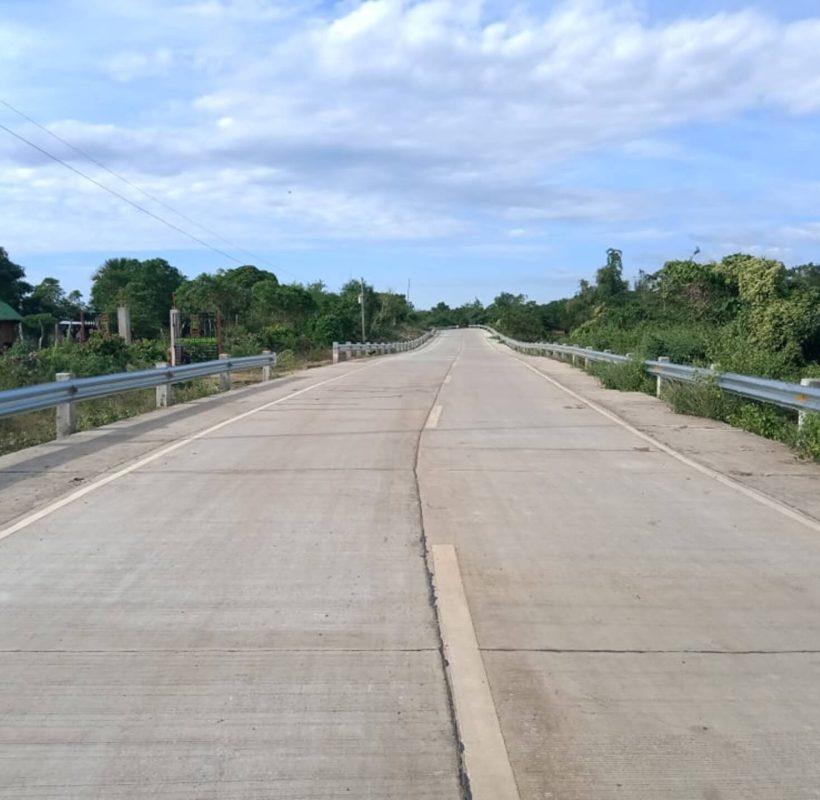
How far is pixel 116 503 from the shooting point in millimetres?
8445

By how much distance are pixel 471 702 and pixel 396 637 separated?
3.00ft

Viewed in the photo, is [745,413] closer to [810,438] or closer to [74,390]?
[810,438]

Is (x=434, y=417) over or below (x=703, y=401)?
below

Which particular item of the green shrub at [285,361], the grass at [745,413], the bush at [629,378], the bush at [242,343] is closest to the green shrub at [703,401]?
the grass at [745,413]

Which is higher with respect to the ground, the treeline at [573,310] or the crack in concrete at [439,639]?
the treeline at [573,310]

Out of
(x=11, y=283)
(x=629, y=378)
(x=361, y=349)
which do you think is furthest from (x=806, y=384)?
(x=11, y=283)

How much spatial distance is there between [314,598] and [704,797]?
290 cm

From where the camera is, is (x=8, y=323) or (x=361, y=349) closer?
(x=361, y=349)

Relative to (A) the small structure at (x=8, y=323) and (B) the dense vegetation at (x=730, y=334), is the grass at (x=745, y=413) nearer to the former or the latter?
(B) the dense vegetation at (x=730, y=334)

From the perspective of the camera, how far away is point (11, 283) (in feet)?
248

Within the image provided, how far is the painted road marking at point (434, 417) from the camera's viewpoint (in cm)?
1441

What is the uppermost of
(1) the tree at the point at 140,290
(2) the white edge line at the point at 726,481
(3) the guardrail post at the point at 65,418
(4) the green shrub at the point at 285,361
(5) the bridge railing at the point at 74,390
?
(1) the tree at the point at 140,290

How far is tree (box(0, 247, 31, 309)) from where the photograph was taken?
74500 mm

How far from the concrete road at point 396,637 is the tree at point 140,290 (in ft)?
206
